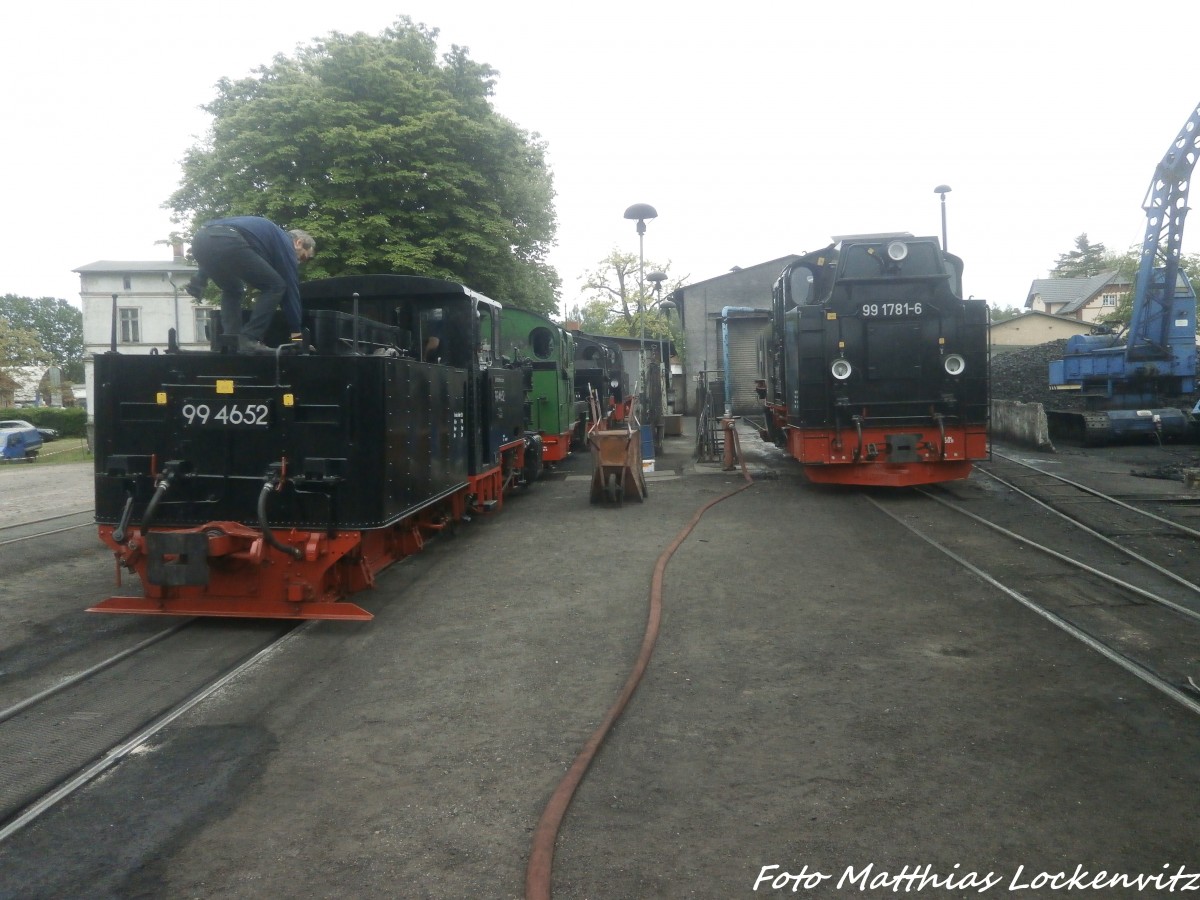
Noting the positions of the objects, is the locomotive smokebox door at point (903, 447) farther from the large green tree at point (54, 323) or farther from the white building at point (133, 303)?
the large green tree at point (54, 323)

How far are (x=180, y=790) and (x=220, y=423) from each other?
298cm

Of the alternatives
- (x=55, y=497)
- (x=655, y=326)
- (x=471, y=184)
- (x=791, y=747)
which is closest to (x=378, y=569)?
(x=791, y=747)

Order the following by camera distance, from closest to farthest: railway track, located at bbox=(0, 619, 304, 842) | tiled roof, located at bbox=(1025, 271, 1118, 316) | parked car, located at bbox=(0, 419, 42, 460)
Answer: railway track, located at bbox=(0, 619, 304, 842), parked car, located at bbox=(0, 419, 42, 460), tiled roof, located at bbox=(1025, 271, 1118, 316)

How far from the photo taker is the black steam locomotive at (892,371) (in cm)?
1185

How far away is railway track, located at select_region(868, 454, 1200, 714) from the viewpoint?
563 cm

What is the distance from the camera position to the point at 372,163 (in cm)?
2195

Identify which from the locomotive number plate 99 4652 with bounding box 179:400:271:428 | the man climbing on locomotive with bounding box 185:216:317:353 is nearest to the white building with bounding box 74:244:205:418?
the man climbing on locomotive with bounding box 185:216:317:353

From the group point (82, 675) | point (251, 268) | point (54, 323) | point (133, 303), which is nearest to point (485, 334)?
point (251, 268)

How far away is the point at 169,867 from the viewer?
324 cm

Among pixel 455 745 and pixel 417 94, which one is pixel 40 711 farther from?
pixel 417 94

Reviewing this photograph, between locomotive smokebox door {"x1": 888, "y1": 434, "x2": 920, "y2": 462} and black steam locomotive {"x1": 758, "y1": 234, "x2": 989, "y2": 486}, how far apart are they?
13 millimetres

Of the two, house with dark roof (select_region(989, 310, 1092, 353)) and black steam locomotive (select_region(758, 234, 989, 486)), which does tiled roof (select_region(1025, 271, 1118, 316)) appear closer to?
house with dark roof (select_region(989, 310, 1092, 353))

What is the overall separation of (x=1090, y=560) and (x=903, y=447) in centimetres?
379

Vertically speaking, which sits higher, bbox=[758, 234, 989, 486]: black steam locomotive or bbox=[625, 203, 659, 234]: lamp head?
bbox=[625, 203, 659, 234]: lamp head
